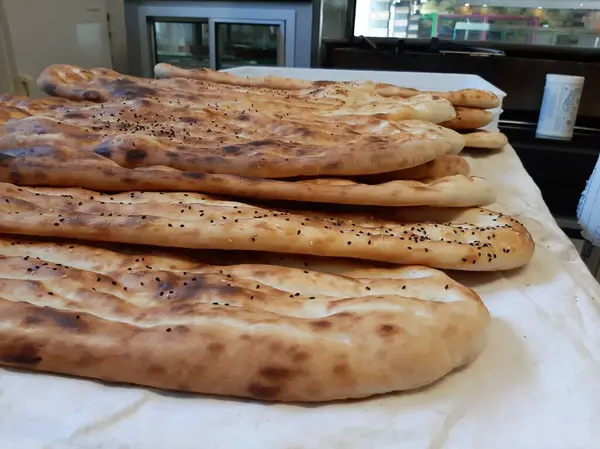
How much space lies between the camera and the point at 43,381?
0.65m

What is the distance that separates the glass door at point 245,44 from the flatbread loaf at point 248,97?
121cm

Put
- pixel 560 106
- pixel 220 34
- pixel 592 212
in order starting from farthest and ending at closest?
1. pixel 220 34
2. pixel 560 106
3. pixel 592 212

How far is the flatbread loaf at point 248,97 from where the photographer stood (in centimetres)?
144

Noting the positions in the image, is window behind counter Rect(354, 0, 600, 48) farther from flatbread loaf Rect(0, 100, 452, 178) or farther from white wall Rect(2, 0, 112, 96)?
flatbread loaf Rect(0, 100, 452, 178)

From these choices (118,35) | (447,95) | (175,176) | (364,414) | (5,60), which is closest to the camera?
(364,414)

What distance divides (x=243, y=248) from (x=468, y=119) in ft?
3.48

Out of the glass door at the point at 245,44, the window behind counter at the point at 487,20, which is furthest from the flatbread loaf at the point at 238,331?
the window behind counter at the point at 487,20

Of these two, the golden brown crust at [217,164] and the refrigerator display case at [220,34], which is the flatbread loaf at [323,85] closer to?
the golden brown crust at [217,164]

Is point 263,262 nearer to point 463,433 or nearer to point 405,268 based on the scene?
point 405,268

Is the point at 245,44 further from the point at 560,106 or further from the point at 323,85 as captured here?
the point at 560,106

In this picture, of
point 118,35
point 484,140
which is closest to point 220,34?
point 118,35

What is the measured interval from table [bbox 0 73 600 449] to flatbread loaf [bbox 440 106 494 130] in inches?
38.9

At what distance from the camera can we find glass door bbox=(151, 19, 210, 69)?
10.2ft

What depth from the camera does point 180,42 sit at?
3162 millimetres
